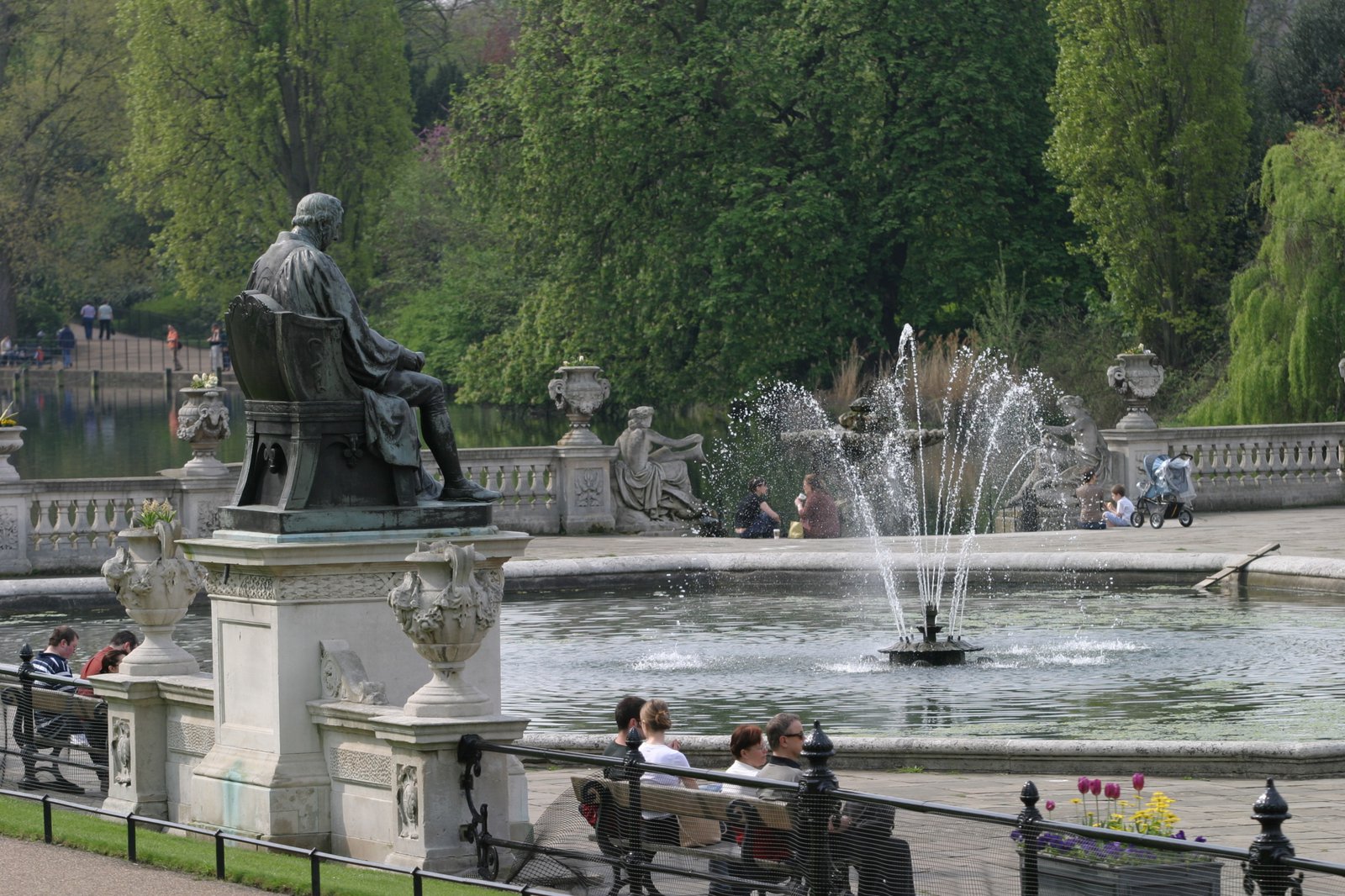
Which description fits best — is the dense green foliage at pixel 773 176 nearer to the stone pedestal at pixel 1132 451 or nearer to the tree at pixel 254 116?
the tree at pixel 254 116

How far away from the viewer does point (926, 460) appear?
40.0 meters

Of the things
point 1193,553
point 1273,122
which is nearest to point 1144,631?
point 1193,553

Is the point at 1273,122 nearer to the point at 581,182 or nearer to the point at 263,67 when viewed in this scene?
the point at 581,182

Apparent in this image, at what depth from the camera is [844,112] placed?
1882 inches

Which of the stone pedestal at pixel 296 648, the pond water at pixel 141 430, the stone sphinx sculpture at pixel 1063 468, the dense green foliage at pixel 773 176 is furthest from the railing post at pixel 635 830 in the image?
the dense green foliage at pixel 773 176

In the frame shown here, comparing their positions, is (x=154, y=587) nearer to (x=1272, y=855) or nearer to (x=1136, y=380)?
(x=1272, y=855)

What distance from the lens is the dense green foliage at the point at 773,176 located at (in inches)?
1873

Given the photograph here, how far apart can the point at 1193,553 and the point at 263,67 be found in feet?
151

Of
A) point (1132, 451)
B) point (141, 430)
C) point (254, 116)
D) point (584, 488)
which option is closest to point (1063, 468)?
point (1132, 451)

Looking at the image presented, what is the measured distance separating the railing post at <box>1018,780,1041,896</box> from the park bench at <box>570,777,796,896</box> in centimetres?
100

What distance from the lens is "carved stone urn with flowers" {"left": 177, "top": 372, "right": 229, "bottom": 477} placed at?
2584cm

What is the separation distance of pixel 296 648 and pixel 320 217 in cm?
214

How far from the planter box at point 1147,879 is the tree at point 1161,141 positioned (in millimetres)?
37103

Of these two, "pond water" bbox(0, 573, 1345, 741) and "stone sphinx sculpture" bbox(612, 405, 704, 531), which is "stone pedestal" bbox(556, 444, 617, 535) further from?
"pond water" bbox(0, 573, 1345, 741)
